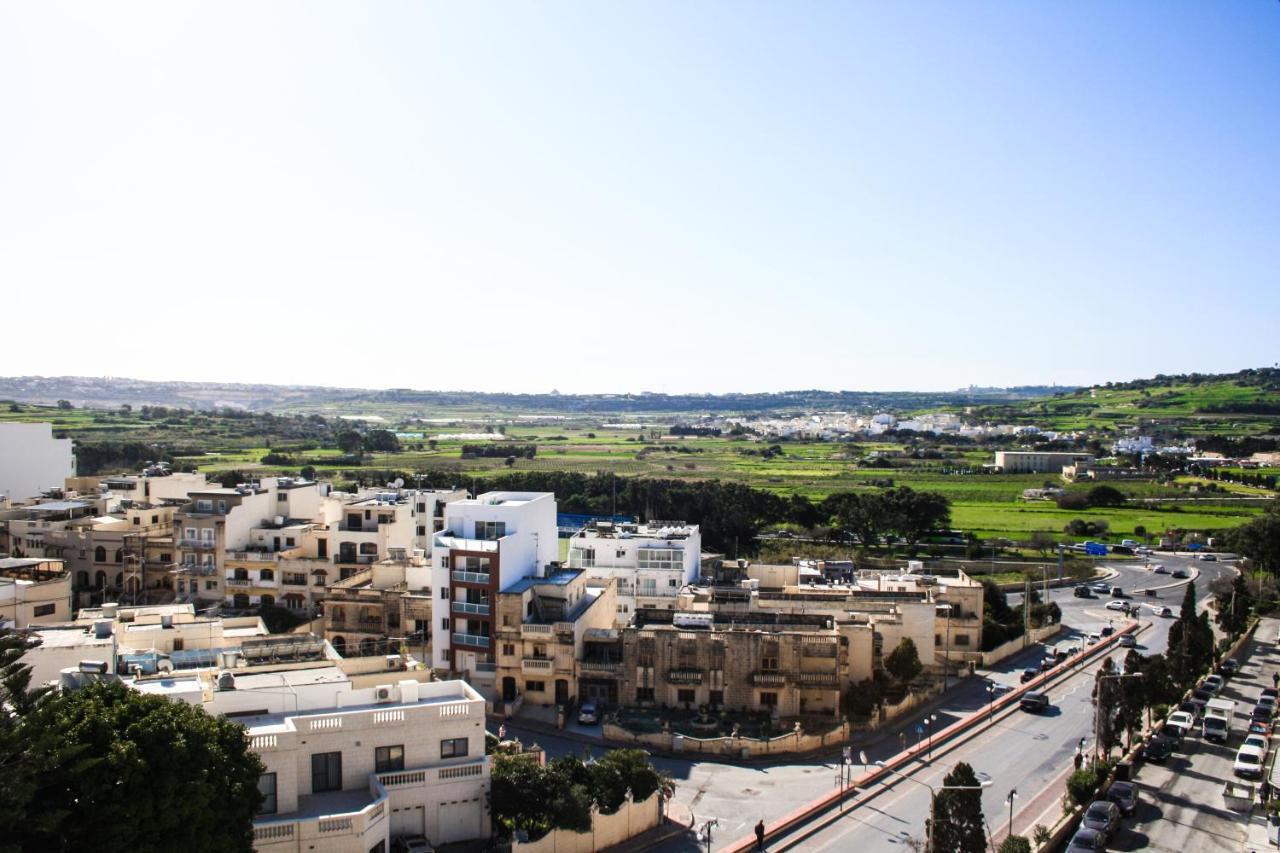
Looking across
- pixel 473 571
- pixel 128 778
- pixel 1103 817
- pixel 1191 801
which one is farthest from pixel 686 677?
pixel 128 778

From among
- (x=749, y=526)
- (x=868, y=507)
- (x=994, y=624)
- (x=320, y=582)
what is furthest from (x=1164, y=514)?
(x=320, y=582)

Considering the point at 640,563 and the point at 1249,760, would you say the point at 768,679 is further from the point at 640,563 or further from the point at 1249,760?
the point at 1249,760

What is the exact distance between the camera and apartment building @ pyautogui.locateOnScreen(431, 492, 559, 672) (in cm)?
3894

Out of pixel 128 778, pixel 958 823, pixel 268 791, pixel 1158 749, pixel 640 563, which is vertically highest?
pixel 128 778

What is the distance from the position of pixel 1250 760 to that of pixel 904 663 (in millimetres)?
11649

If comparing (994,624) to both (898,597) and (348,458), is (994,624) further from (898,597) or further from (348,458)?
(348,458)

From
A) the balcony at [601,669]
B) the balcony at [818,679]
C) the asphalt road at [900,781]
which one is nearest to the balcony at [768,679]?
the balcony at [818,679]

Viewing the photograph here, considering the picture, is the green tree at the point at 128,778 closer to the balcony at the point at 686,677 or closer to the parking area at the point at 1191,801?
the balcony at the point at 686,677

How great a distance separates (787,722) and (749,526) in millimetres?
41048

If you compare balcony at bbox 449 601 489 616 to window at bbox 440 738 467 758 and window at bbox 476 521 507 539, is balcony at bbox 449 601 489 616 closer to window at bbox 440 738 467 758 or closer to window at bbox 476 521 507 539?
window at bbox 476 521 507 539

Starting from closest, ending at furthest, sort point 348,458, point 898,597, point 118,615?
point 118,615 → point 898,597 → point 348,458

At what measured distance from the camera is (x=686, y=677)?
3762 cm

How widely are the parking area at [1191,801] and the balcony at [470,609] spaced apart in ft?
74.8

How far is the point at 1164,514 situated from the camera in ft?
326
